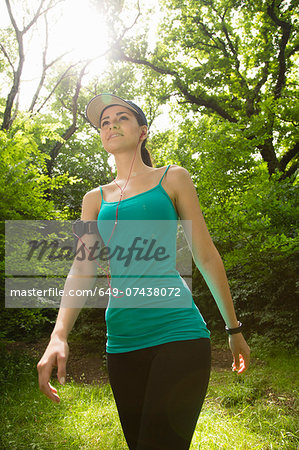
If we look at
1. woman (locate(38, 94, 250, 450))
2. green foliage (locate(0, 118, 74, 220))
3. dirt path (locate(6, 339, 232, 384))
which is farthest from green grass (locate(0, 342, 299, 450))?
green foliage (locate(0, 118, 74, 220))

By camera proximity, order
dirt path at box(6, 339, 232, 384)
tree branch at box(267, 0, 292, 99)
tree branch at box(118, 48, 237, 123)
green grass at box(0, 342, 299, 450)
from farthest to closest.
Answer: tree branch at box(118, 48, 237, 123)
tree branch at box(267, 0, 292, 99)
dirt path at box(6, 339, 232, 384)
green grass at box(0, 342, 299, 450)

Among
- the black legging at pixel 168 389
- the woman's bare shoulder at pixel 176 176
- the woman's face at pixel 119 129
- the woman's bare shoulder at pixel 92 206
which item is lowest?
the black legging at pixel 168 389

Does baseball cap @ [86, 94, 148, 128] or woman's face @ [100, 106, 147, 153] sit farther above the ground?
baseball cap @ [86, 94, 148, 128]

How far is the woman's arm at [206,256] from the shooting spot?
1.42 m

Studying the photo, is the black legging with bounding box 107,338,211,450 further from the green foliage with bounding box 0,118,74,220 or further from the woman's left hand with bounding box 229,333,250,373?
the green foliage with bounding box 0,118,74,220

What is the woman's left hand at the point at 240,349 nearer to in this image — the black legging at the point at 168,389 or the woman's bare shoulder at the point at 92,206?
the black legging at the point at 168,389

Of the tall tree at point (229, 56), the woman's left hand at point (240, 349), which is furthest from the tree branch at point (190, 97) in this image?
the woman's left hand at point (240, 349)

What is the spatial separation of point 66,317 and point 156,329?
1.14 ft

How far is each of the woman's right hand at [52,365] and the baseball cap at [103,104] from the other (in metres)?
1.12

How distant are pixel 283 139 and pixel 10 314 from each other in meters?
9.24

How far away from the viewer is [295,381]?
213 inches

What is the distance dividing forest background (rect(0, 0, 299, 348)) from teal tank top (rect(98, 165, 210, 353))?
4388mm

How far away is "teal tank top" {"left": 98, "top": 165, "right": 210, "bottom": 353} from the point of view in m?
1.31

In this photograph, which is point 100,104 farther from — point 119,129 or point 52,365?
point 52,365
